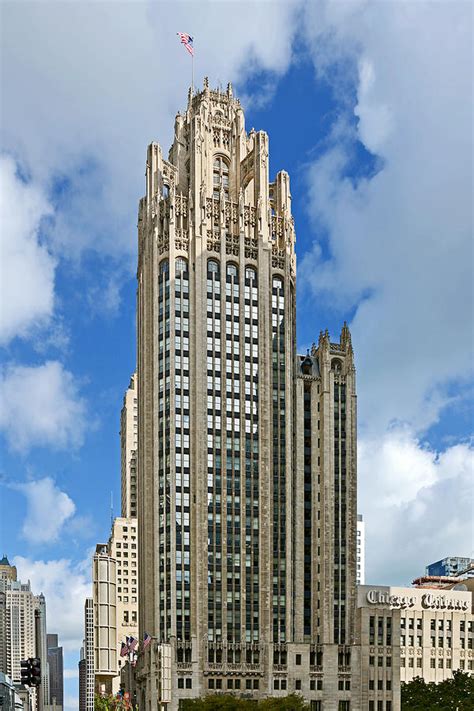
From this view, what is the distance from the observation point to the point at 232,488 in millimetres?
187250

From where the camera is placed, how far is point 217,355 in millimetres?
191375

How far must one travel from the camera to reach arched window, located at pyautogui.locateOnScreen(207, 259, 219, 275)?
194875 millimetres

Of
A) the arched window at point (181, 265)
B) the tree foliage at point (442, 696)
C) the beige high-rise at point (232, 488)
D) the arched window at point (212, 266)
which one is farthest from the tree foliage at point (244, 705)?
the arched window at point (212, 266)

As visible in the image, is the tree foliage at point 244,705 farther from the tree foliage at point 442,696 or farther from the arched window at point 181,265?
the arched window at point 181,265

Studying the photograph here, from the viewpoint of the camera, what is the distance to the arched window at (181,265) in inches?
7618

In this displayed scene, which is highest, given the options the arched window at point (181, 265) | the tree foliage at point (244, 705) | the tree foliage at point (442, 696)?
the arched window at point (181, 265)

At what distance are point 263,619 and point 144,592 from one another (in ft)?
73.1

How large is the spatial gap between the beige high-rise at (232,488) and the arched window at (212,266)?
16.7 inches

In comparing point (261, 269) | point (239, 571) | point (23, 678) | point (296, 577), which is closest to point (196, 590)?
point (239, 571)

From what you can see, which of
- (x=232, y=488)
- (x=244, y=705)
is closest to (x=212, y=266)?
(x=232, y=488)

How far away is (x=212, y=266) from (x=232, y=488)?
138ft

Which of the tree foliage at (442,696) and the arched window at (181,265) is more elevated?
the arched window at (181,265)

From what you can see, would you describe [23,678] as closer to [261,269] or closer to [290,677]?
[290,677]

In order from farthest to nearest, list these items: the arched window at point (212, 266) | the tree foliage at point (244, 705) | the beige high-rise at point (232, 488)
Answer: the arched window at point (212, 266) → the beige high-rise at point (232, 488) → the tree foliage at point (244, 705)
